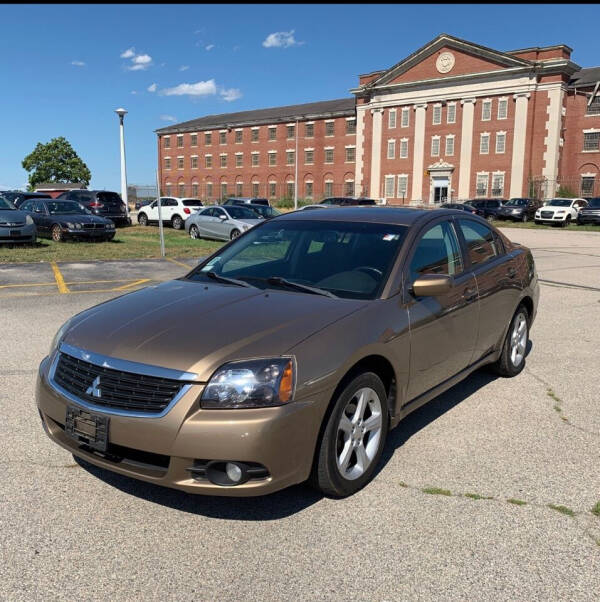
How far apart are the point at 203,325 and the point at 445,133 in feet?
195

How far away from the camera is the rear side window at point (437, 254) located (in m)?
4.09

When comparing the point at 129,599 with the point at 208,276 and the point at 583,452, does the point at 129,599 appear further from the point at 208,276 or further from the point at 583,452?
the point at 583,452

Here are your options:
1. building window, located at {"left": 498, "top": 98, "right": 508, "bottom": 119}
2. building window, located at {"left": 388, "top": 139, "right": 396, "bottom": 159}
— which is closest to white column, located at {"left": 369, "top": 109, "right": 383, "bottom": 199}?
building window, located at {"left": 388, "top": 139, "right": 396, "bottom": 159}

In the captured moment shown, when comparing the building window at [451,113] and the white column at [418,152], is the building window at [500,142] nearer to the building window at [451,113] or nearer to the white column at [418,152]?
the building window at [451,113]

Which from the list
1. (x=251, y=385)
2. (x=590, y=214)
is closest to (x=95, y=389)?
(x=251, y=385)

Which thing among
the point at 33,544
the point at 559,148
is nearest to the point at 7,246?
the point at 33,544

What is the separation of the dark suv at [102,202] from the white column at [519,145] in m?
38.7

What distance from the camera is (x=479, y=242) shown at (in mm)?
5031

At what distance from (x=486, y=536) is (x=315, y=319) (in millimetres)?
1402

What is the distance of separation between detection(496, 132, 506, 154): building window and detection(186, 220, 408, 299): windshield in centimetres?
5551

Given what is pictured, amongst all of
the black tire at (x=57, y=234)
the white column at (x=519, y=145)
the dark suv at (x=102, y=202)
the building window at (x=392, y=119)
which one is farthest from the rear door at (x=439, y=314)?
the building window at (x=392, y=119)

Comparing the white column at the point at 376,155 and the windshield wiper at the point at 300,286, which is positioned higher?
the white column at the point at 376,155

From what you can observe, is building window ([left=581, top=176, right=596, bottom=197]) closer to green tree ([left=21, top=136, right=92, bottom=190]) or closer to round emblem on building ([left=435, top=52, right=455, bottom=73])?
round emblem on building ([left=435, top=52, right=455, bottom=73])

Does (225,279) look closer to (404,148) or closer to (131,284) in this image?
(131,284)
